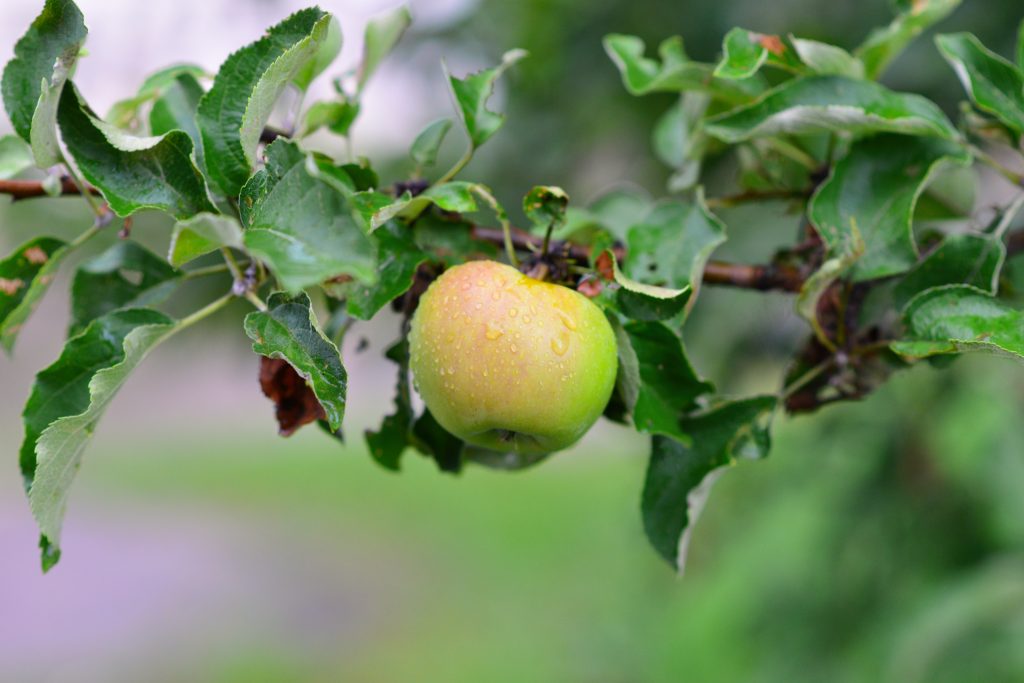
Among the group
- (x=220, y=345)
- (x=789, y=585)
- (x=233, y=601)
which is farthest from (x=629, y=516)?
(x=233, y=601)

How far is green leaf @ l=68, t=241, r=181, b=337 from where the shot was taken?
75 cm

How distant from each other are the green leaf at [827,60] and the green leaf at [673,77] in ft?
0.28

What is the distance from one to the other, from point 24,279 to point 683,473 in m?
0.53

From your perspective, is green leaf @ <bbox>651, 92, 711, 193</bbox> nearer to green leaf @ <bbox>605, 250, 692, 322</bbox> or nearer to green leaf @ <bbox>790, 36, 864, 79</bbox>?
green leaf @ <bbox>790, 36, 864, 79</bbox>

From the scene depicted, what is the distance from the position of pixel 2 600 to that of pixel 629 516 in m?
5.36

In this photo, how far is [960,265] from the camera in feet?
2.40

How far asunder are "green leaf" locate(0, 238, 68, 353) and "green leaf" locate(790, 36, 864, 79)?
60 cm

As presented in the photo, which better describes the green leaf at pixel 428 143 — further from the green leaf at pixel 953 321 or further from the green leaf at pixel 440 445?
the green leaf at pixel 953 321

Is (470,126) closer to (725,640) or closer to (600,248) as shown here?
(600,248)

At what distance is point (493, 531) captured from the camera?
6.61 meters

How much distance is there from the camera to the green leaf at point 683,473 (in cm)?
72

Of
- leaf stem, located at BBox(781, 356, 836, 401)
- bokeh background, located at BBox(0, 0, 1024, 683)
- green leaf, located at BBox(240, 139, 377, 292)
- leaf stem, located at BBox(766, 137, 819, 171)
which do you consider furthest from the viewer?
bokeh background, located at BBox(0, 0, 1024, 683)

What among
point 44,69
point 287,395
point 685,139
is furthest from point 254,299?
point 685,139

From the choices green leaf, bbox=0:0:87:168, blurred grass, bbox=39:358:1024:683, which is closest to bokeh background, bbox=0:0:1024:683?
blurred grass, bbox=39:358:1024:683
